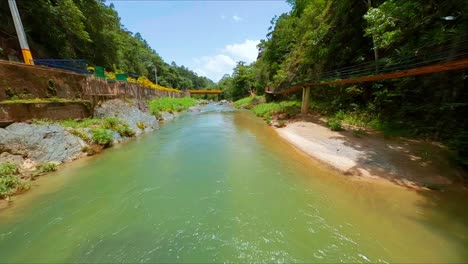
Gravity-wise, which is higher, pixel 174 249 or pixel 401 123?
pixel 401 123

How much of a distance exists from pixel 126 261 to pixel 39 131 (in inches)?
296

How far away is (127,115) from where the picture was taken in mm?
14367

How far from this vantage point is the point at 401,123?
9086 millimetres

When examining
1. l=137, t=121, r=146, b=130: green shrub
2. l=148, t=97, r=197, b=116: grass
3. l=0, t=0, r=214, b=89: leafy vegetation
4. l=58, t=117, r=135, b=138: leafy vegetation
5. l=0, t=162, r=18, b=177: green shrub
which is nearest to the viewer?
l=0, t=162, r=18, b=177: green shrub

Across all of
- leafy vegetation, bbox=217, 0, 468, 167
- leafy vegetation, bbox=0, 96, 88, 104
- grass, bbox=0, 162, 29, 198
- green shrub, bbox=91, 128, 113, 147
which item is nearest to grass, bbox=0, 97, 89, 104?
leafy vegetation, bbox=0, 96, 88, 104

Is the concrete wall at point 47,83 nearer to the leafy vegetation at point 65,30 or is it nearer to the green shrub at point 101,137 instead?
the green shrub at point 101,137

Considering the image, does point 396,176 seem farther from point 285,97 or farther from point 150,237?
point 285,97

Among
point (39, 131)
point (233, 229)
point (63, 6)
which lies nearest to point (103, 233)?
point (233, 229)

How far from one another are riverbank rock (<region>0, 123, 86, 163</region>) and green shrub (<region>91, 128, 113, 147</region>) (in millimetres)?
783

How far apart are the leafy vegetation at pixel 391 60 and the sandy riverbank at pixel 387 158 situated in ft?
1.91

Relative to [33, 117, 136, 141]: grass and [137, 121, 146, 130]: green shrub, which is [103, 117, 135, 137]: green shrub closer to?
[33, 117, 136, 141]: grass

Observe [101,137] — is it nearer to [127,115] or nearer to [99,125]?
[99,125]

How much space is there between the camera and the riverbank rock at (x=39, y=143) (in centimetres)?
679

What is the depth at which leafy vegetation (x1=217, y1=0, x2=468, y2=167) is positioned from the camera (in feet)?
23.1
